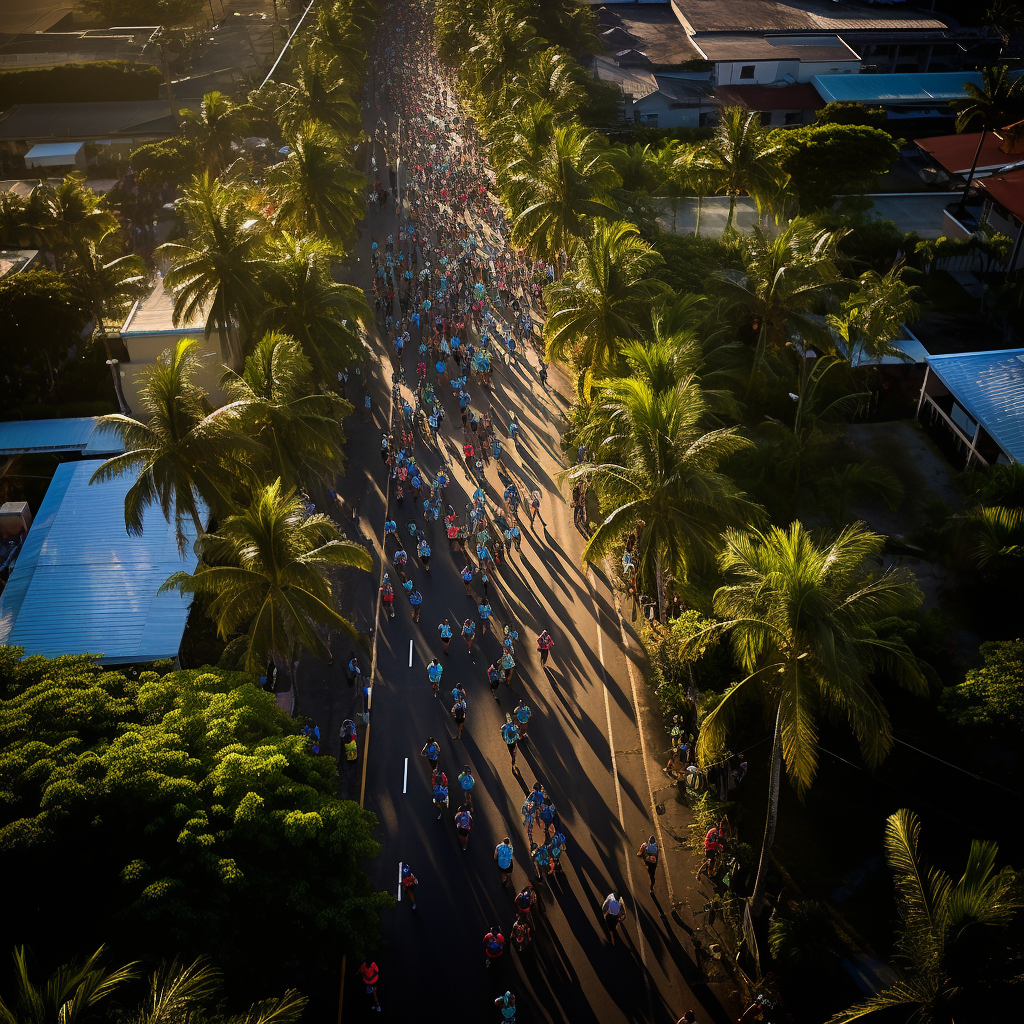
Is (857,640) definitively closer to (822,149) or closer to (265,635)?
(265,635)

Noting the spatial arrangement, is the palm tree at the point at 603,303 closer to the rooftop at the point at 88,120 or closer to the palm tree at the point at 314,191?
the palm tree at the point at 314,191

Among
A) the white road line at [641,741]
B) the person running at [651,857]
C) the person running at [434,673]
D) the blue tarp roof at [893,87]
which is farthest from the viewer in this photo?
the blue tarp roof at [893,87]

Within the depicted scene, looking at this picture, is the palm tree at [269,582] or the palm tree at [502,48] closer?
the palm tree at [269,582]

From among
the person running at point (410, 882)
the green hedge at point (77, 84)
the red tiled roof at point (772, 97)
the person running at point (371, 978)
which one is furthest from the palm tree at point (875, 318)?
the green hedge at point (77, 84)

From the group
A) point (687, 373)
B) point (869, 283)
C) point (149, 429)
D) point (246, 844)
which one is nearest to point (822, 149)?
point (869, 283)

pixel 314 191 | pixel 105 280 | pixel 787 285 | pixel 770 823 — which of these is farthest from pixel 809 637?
pixel 105 280

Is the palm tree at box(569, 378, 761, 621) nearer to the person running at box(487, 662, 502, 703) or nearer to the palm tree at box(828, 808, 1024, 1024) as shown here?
the person running at box(487, 662, 502, 703)
